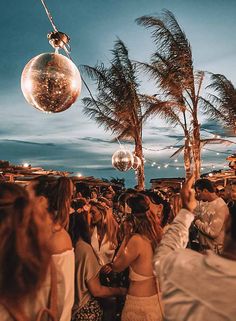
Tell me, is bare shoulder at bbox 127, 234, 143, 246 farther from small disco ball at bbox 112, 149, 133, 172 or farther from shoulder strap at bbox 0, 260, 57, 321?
small disco ball at bbox 112, 149, 133, 172

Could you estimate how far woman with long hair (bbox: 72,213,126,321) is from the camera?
10.4ft

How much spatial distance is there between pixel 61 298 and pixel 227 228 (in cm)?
129

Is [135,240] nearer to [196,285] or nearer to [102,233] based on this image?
[102,233]

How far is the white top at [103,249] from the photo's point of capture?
4539 millimetres

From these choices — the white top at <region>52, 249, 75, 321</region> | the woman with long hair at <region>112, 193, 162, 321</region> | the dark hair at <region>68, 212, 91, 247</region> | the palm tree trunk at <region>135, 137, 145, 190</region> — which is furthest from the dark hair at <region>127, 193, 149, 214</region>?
the palm tree trunk at <region>135, 137, 145, 190</region>

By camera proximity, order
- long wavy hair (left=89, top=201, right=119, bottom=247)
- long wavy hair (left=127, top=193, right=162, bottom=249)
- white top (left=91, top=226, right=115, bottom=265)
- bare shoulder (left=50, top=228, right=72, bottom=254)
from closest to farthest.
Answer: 1. bare shoulder (left=50, top=228, right=72, bottom=254)
2. long wavy hair (left=127, top=193, right=162, bottom=249)
3. white top (left=91, top=226, right=115, bottom=265)
4. long wavy hair (left=89, top=201, right=119, bottom=247)

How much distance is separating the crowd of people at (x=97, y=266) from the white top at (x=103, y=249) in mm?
526

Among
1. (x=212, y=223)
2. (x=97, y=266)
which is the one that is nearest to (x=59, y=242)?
(x=97, y=266)

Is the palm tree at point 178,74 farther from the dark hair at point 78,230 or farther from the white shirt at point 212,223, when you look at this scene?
the dark hair at point 78,230

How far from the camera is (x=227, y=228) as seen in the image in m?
1.72

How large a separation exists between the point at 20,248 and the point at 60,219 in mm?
1032

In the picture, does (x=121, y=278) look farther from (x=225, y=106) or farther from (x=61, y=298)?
(x=225, y=106)

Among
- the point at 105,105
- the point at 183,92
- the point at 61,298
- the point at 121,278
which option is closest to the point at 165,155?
the point at 105,105

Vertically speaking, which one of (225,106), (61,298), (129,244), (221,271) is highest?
(225,106)
